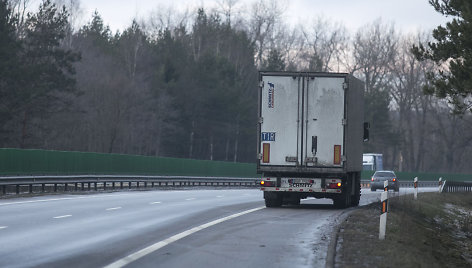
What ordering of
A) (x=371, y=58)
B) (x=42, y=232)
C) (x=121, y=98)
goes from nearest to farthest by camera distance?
(x=42, y=232)
(x=121, y=98)
(x=371, y=58)

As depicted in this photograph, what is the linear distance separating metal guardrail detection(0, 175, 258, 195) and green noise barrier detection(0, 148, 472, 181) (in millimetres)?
770

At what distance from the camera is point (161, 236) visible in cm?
1565

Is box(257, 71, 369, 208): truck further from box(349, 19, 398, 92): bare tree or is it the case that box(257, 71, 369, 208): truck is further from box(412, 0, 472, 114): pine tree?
box(349, 19, 398, 92): bare tree

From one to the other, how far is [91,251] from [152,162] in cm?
4025

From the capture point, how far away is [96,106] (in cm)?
8294

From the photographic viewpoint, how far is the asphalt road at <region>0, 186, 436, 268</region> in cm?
1222

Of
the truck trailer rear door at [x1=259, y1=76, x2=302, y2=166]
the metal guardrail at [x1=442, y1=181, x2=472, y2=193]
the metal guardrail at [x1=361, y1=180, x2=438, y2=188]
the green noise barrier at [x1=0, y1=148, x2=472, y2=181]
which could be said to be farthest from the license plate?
the metal guardrail at [x1=361, y1=180, x2=438, y2=188]

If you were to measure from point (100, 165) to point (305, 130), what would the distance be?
23.0 m

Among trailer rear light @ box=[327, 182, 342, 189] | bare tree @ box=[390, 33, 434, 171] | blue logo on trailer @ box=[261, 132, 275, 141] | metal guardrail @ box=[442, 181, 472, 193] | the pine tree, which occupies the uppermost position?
bare tree @ box=[390, 33, 434, 171]

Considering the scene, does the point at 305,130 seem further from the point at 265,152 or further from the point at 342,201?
the point at 342,201

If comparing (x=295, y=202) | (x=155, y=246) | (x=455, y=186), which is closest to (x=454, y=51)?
(x=295, y=202)

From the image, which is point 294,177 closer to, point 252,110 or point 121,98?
point 121,98

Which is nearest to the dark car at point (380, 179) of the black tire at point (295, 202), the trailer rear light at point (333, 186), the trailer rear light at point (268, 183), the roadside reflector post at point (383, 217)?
the black tire at point (295, 202)

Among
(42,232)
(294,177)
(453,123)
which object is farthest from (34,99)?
(453,123)
